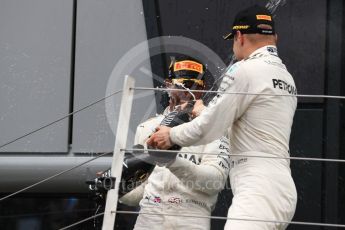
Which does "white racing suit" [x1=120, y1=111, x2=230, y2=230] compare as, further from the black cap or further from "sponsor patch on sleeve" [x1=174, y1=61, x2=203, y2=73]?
the black cap

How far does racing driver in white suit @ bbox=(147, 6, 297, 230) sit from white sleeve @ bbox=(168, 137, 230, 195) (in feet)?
0.79

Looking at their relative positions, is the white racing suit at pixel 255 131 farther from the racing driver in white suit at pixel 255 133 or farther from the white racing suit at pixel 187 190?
the white racing suit at pixel 187 190

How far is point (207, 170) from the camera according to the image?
352 cm

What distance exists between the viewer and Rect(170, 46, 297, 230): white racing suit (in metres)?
3.04

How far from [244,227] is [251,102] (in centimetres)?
45

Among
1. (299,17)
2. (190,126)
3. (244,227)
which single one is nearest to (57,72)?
(299,17)

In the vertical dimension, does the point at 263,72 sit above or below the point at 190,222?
above

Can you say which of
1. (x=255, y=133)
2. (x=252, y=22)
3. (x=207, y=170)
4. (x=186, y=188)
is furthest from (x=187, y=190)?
(x=252, y=22)

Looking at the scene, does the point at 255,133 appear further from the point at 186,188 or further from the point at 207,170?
the point at 186,188

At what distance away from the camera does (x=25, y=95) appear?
15.8 ft

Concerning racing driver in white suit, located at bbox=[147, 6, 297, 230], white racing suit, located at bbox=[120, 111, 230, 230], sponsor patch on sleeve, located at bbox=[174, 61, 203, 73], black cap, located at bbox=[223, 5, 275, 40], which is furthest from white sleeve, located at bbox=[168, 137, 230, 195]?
black cap, located at bbox=[223, 5, 275, 40]

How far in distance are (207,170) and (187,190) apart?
0.13m

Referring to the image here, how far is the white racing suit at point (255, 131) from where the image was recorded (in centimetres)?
304

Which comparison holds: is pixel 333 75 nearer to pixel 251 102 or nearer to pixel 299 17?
pixel 299 17
